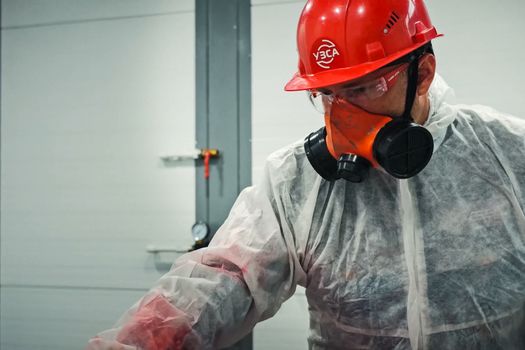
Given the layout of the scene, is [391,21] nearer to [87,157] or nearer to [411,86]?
[411,86]

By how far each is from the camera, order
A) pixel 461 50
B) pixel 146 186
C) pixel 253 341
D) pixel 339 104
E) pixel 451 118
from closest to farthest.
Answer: pixel 339 104
pixel 451 118
pixel 461 50
pixel 253 341
pixel 146 186

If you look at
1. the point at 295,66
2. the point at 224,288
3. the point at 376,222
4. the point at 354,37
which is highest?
the point at 295,66

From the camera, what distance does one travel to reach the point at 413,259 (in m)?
0.98

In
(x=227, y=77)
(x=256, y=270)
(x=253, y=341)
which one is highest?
(x=227, y=77)

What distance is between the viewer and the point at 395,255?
995 millimetres

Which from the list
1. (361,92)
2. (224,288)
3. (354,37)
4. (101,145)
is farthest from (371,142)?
(101,145)

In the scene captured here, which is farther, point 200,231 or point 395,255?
point 200,231

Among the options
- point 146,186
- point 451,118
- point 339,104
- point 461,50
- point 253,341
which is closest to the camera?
point 339,104

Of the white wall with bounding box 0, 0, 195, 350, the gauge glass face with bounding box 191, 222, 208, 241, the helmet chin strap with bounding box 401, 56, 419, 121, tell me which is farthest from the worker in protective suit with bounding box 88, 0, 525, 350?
the white wall with bounding box 0, 0, 195, 350

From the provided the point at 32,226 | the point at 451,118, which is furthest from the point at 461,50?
the point at 32,226

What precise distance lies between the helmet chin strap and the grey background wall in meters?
0.87

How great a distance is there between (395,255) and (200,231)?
3.31 ft

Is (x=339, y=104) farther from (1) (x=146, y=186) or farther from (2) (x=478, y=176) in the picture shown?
(1) (x=146, y=186)

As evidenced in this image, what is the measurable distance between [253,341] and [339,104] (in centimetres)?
123
